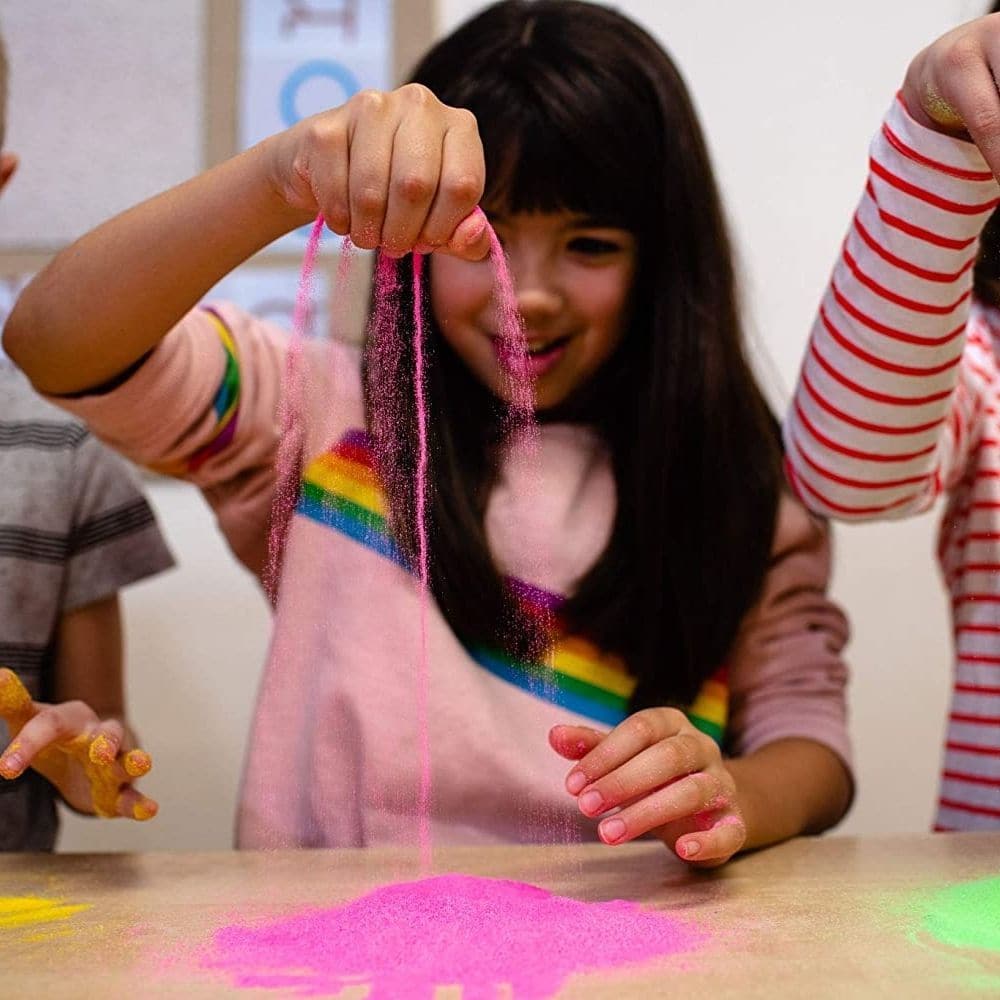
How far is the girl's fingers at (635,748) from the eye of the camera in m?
0.55

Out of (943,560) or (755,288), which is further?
(755,288)

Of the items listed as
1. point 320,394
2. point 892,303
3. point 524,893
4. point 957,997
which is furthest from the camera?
point 320,394

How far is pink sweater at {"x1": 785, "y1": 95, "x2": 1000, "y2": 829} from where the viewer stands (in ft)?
2.04

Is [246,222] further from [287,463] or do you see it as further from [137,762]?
[137,762]

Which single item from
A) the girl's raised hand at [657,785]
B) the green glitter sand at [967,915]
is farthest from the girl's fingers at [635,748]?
the green glitter sand at [967,915]

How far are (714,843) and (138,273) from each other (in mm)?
386

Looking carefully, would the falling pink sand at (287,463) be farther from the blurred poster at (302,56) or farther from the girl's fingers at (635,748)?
the blurred poster at (302,56)

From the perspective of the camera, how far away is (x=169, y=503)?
108 cm

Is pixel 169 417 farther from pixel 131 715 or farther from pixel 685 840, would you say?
pixel 131 715

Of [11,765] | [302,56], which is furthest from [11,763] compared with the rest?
[302,56]

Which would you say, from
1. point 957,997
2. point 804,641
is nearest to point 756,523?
point 804,641

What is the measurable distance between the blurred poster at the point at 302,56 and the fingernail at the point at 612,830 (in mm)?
669

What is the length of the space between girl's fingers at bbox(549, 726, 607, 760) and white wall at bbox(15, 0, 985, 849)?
47 cm

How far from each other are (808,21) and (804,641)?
0.53 meters
